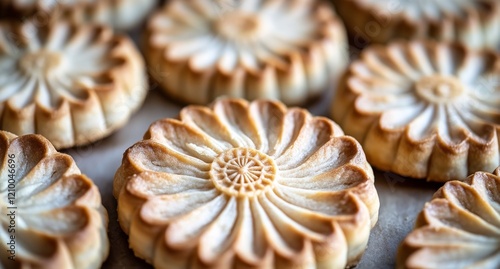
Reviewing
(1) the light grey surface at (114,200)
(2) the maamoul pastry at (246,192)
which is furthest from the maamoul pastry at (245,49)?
(2) the maamoul pastry at (246,192)

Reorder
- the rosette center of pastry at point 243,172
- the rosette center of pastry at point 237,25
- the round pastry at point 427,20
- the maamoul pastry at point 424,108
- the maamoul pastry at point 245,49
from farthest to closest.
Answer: the round pastry at point 427,20
the rosette center of pastry at point 237,25
the maamoul pastry at point 245,49
the maamoul pastry at point 424,108
the rosette center of pastry at point 243,172

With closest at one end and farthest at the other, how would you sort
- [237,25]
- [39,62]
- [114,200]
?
1. [114,200]
2. [39,62]
3. [237,25]

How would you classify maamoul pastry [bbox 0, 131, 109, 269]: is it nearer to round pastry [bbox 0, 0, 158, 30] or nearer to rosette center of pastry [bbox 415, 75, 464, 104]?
round pastry [bbox 0, 0, 158, 30]

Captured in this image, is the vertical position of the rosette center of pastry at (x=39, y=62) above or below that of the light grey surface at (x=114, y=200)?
above

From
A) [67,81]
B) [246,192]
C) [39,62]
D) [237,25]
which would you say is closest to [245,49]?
[237,25]

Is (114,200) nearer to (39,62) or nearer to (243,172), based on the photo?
(243,172)

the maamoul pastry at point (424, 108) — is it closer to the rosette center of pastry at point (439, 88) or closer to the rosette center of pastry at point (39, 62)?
the rosette center of pastry at point (439, 88)
